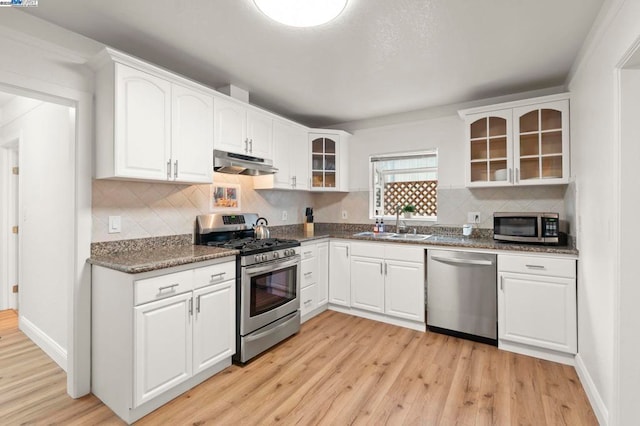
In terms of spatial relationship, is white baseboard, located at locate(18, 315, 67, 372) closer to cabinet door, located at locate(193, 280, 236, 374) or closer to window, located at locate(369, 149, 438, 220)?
cabinet door, located at locate(193, 280, 236, 374)

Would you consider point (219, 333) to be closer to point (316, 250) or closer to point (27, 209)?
point (316, 250)

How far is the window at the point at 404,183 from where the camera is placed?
385cm

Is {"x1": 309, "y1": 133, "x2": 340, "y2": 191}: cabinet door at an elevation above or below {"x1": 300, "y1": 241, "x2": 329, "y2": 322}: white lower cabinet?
above

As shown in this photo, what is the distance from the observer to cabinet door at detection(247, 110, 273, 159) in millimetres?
3053

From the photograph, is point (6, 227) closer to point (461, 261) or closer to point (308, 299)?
point (308, 299)

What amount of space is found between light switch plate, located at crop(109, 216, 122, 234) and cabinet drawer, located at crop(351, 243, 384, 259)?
2.27 meters

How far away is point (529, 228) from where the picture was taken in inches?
109

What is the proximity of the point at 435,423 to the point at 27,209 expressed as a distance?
13.4 ft

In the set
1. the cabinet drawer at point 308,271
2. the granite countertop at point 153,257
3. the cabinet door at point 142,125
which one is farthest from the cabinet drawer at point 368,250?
the cabinet door at point 142,125

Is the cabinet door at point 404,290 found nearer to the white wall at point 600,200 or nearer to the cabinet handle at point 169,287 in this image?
the white wall at point 600,200

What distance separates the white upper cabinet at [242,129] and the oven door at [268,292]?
1.13 m

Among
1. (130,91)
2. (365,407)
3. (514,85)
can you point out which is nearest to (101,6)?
(130,91)

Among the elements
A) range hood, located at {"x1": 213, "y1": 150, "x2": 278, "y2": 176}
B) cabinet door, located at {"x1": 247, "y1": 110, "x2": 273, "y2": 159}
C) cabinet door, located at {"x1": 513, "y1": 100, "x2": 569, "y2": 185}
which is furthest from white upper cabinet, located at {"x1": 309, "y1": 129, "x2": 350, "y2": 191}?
cabinet door, located at {"x1": 513, "y1": 100, "x2": 569, "y2": 185}

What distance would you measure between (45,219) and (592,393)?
4.44 meters
